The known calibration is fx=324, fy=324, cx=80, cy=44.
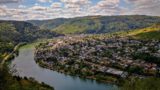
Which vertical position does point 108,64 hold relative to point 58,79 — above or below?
above

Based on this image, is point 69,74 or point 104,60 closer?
point 69,74

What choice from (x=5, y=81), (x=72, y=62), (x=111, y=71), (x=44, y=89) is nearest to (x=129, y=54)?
(x=72, y=62)

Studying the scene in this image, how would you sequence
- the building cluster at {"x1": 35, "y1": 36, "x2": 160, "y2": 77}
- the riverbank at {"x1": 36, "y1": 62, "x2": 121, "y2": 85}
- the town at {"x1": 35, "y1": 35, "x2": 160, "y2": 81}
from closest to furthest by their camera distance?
the riverbank at {"x1": 36, "y1": 62, "x2": 121, "y2": 85} → the town at {"x1": 35, "y1": 35, "x2": 160, "y2": 81} → the building cluster at {"x1": 35, "y1": 36, "x2": 160, "y2": 77}

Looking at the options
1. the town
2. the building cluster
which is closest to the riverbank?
the town

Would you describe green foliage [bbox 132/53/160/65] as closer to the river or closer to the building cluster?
the building cluster

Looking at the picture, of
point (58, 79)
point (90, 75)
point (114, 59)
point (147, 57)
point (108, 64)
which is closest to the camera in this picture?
point (58, 79)

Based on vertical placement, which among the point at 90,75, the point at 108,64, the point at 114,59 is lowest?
the point at 114,59

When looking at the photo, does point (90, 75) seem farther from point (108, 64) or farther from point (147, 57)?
point (147, 57)

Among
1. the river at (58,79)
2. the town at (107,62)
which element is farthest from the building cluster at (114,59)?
the river at (58,79)

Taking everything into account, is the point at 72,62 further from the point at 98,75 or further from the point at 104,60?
the point at 98,75

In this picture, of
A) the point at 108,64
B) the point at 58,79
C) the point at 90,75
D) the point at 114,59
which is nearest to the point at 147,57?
the point at 114,59

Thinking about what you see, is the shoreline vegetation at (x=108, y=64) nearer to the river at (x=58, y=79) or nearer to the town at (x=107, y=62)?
the town at (x=107, y=62)
